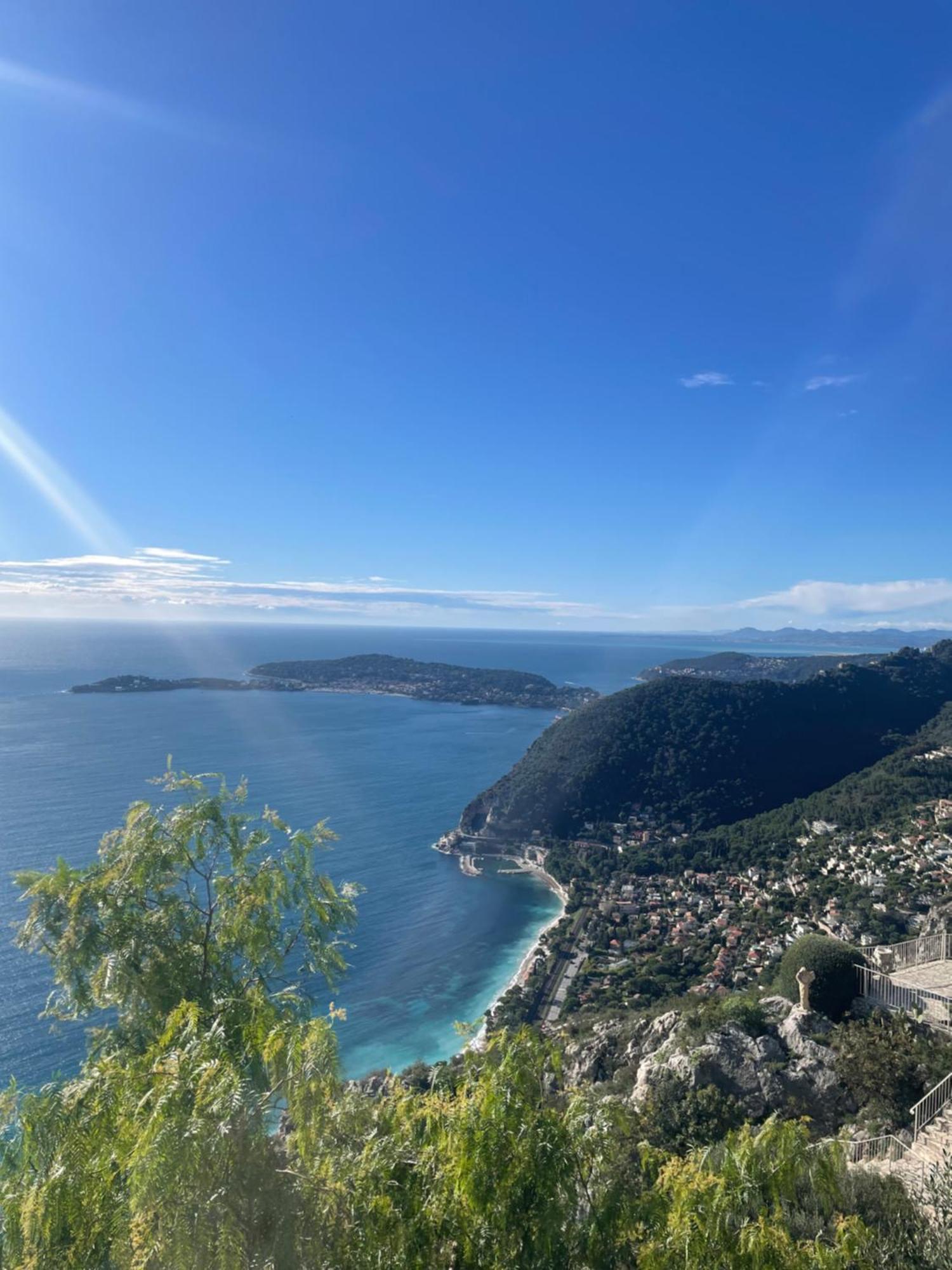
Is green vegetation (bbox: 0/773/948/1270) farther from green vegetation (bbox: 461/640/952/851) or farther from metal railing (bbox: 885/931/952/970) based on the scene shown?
green vegetation (bbox: 461/640/952/851)

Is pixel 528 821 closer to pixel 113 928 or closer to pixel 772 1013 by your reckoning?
pixel 772 1013

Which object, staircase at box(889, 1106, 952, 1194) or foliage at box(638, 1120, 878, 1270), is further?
staircase at box(889, 1106, 952, 1194)

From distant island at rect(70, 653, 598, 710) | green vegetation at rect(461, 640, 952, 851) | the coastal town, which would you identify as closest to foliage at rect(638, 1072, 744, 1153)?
the coastal town

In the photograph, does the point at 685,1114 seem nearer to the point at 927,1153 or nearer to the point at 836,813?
the point at 927,1153

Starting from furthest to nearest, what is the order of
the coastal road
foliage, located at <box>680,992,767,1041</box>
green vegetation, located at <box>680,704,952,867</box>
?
1. green vegetation, located at <box>680,704,952,867</box>
2. the coastal road
3. foliage, located at <box>680,992,767,1041</box>

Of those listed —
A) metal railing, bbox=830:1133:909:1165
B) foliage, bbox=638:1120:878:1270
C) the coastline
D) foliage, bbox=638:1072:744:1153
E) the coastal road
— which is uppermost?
foliage, bbox=638:1120:878:1270

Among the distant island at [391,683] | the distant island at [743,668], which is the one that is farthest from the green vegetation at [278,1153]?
the distant island at [743,668]

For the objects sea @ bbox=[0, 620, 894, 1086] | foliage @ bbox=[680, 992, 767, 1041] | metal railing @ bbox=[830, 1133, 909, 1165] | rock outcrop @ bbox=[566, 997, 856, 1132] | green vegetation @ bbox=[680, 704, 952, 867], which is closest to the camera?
metal railing @ bbox=[830, 1133, 909, 1165]

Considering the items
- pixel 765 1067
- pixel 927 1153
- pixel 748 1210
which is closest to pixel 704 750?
pixel 765 1067
